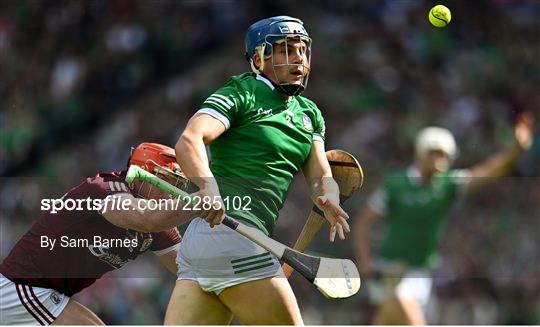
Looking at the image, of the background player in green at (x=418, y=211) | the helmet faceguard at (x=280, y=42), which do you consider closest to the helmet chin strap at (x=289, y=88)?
the helmet faceguard at (x=280, y=42)

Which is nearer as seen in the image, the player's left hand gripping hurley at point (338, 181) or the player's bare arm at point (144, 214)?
the player's bare arm at point (144, 214)

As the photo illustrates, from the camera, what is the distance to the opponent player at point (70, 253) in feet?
17.4

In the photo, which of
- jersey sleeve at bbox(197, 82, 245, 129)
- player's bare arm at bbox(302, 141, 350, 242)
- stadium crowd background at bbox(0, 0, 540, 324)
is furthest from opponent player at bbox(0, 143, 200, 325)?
stadium crowd background at bbox(0, 0, 540, 324)

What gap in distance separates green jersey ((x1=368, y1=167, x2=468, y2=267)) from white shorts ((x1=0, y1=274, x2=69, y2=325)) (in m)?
3.37

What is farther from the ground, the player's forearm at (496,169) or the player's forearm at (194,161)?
the player's forearm at (194,161)

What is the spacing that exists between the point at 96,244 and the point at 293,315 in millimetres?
1064

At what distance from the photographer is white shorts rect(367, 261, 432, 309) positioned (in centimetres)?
812

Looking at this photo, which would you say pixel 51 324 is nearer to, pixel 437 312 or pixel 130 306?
pixel 130 306

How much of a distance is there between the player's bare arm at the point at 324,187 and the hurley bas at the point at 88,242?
2.75 ft

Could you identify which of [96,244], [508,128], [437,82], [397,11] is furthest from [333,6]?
[96,244]

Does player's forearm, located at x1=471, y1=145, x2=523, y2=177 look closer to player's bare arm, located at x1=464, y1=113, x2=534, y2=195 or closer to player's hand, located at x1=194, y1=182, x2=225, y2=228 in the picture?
player's bare arm, located at x1=464, y1=113, x2=534, y2=195

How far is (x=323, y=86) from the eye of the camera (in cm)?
1340

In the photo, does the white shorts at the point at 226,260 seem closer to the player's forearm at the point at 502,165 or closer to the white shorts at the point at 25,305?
the white shorts at the point at 25,305

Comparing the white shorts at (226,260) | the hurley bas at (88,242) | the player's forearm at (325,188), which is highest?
the player's forearm at (325,188)
